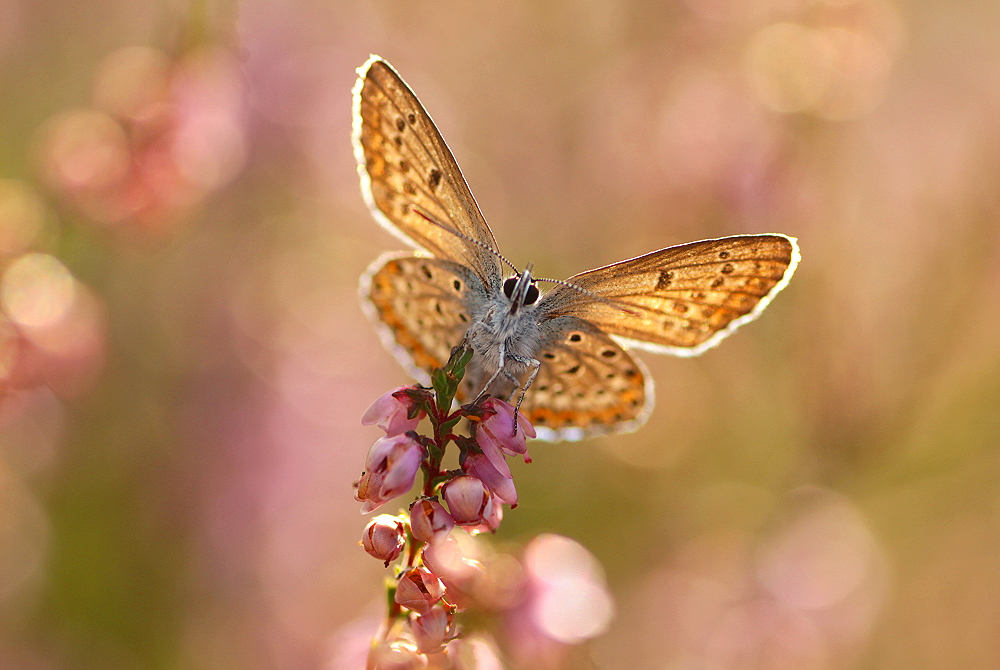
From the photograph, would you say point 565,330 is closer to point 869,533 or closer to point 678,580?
point 678,580

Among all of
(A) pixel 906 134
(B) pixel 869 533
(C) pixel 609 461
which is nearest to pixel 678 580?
(C) pixel 609 461

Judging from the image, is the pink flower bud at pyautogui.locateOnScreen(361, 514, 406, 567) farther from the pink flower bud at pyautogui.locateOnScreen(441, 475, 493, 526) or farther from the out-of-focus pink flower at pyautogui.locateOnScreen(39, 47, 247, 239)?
the out-of-focus pink flower at pyautogui.locateOnScreen(39, 47, 247, 239)

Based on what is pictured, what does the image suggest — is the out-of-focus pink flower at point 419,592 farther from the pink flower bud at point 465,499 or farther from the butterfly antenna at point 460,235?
the butterfly antenna at point 460,235

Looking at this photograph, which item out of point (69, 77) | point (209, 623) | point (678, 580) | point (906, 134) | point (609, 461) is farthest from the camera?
point (906, 134)

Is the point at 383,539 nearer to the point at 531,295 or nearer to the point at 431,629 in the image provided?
the point at 431,629

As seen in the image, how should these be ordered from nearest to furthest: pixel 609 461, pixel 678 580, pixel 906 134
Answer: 1. pixel 678 580
2. pixel 609 461
3. pixel 906 134

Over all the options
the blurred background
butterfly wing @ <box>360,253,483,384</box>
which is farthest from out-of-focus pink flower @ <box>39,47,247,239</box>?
butterfly wing @ <box>360,253,483,384</box>
